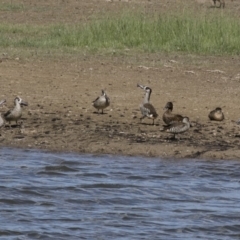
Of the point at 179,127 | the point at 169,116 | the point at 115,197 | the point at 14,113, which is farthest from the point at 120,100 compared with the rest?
the point at 115,197

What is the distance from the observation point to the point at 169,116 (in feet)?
41.8

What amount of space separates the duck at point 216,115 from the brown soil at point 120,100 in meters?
0.09

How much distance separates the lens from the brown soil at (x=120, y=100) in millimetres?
12227

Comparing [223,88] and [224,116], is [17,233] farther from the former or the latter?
[223,88]

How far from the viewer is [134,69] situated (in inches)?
652

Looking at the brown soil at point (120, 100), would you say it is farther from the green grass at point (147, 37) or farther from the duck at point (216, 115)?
the green grass at point (147, 37)

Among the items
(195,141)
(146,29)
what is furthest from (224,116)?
(146,29)

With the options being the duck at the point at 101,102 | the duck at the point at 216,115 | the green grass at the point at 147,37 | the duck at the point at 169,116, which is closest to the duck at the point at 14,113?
the duck at the point at 101,102

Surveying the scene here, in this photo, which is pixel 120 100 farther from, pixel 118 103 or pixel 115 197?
pixel 115 197

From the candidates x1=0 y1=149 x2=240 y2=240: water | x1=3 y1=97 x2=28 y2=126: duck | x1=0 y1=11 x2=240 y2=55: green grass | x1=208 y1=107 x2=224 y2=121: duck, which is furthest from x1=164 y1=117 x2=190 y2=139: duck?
x1=0 y1=11 x2=240 y2=55: green grass

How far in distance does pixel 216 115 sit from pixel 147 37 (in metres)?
6.34

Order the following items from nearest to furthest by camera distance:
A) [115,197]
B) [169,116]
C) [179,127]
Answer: [115,197] < [179,127] < [169,116]

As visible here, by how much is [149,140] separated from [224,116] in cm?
150

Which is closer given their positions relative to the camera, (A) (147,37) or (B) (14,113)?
(B) (14,113)
